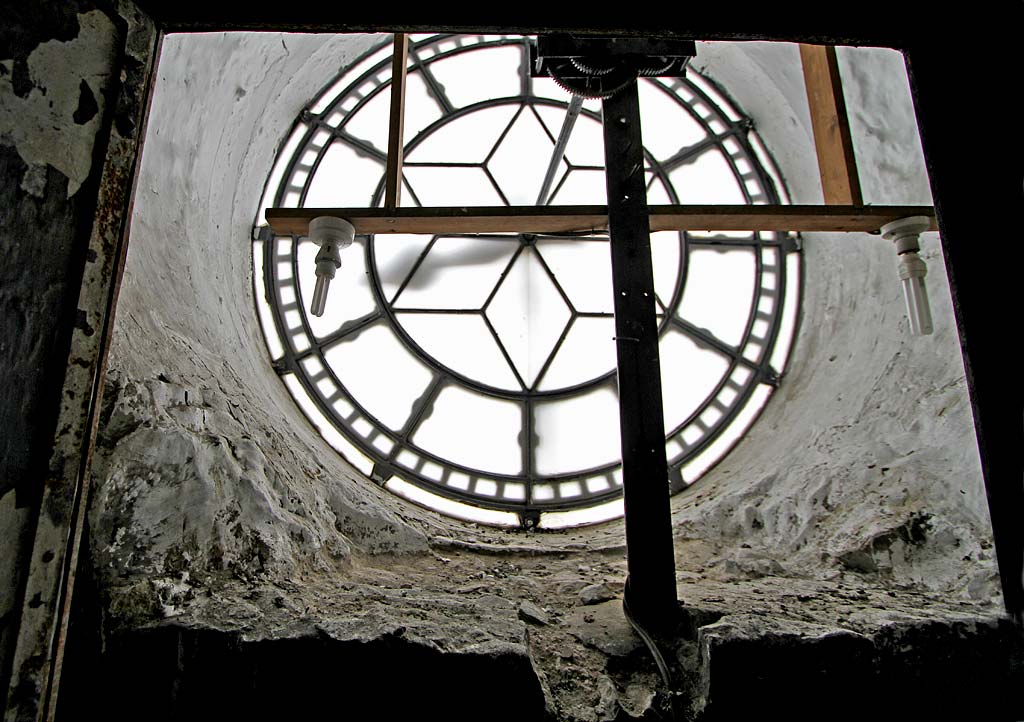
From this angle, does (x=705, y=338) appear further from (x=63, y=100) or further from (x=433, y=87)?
(x=63, y=100)

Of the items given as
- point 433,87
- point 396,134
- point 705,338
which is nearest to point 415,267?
point 433,87

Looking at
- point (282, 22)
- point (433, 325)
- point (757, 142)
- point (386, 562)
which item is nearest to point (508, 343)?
point (433, 325)

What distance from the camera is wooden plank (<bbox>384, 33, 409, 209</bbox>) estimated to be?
192cm

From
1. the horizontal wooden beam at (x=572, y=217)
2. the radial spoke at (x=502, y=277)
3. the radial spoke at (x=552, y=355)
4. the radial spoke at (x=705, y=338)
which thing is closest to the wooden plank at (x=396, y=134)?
the horizontal wooden beam at (x=572, y=217)

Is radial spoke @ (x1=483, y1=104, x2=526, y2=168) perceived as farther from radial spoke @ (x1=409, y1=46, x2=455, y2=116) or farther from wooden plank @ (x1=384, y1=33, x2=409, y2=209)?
wooden plank @ (x1=384, y1=33, x2=409, y2=209)

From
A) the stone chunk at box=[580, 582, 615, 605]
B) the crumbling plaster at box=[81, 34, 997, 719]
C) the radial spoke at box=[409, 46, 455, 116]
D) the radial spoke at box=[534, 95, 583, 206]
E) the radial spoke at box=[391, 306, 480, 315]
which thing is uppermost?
the radial spoke at box=[409, 46, 455, 116]

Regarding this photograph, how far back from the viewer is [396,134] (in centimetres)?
199

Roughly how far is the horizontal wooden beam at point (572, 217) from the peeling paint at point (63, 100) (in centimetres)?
97

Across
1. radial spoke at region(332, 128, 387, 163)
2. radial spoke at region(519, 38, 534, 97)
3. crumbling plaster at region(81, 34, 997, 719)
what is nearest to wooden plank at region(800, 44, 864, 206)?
crumbling plaster at region(81, 34, 997, 719)

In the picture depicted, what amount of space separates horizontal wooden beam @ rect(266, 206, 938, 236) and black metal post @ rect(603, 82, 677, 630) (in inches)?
4.3

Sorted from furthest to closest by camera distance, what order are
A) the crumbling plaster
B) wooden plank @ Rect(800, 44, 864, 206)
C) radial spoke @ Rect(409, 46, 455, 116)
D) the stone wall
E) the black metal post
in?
1. radial spoke @ Rect(409, 46, 455, 116)
2. wooden plank @ Rect(800, 44, 864, 206)
3. the black metal post
4. the crumbling plaster
5. the stone wall

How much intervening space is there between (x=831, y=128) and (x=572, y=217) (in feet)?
3.34

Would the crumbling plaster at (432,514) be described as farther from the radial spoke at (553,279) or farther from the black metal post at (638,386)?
the radial spoke at (553,279)

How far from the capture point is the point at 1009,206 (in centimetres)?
96
